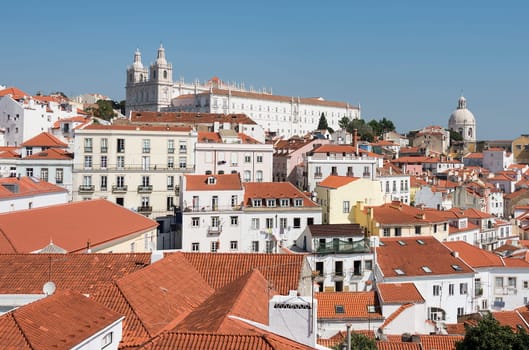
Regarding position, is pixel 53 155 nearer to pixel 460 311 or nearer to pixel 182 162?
pixel 182 162

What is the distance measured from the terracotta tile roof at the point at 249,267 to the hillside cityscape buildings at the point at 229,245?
0.06m

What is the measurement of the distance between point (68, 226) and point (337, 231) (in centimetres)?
1594

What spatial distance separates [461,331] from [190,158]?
29.4 metres

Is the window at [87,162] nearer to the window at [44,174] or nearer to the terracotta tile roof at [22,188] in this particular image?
the window at [44,174]

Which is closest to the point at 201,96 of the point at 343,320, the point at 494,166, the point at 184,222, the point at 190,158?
the point at 494,166

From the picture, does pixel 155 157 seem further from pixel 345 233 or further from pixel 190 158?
pixel 345 233

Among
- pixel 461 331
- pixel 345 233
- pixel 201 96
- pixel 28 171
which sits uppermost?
pixel 201 96

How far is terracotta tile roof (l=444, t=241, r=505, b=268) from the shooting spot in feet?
126

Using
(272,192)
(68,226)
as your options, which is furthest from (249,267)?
(272,192)

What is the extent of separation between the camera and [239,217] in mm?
40469

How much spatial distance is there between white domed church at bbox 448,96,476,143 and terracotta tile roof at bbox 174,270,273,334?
6839 inches

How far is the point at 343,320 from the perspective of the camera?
26969mm

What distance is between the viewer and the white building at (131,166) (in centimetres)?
4869

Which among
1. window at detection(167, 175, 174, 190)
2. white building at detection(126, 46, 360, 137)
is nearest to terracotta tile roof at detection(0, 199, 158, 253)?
window at detection(167, 175, 174, 190)
